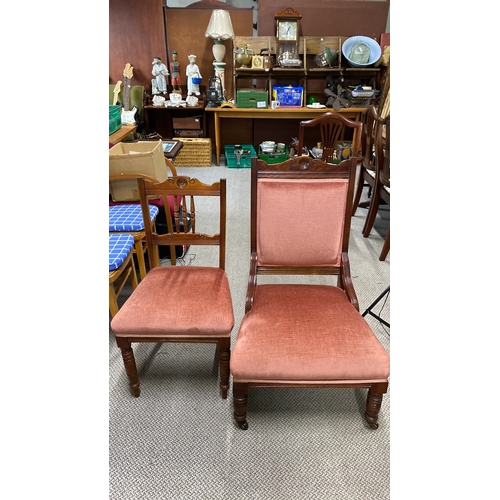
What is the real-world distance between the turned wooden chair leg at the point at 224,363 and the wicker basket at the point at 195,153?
12.0 ft

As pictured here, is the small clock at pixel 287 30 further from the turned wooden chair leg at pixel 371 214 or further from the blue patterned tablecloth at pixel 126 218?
the blue patterned tablecloth at pixel 126 218

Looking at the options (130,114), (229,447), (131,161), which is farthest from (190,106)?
(229,447)

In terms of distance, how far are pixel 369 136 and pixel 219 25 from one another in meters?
2.62

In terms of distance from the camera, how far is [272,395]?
155 centimetres

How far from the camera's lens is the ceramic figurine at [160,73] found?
4.46m

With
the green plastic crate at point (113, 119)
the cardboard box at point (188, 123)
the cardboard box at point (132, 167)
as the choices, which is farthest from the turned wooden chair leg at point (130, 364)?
the cardboard box at point (188, 123)

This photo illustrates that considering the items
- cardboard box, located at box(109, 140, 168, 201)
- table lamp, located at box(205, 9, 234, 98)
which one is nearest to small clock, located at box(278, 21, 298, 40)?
table lamp, located at box(205, 9, 234, 98)

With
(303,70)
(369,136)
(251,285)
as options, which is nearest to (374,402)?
(251,285)

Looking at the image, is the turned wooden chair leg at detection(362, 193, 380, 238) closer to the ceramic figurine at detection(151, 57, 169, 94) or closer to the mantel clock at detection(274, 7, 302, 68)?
the mantel clock at detection(274, 7, 302, 68)

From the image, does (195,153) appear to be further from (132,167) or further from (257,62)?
(132,167)

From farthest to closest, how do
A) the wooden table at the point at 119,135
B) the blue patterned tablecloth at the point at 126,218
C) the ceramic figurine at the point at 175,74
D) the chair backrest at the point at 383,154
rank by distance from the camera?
the ceramic figurine at the point at 175,74 → the wooden table at the point at 119,135 → the chair backrest at the point at 383,154 → the blue patterned tablecloth at the point at 126,218

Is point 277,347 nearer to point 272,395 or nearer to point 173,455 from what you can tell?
point 272,395

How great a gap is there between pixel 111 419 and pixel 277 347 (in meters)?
0.78

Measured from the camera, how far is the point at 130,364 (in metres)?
1.48
